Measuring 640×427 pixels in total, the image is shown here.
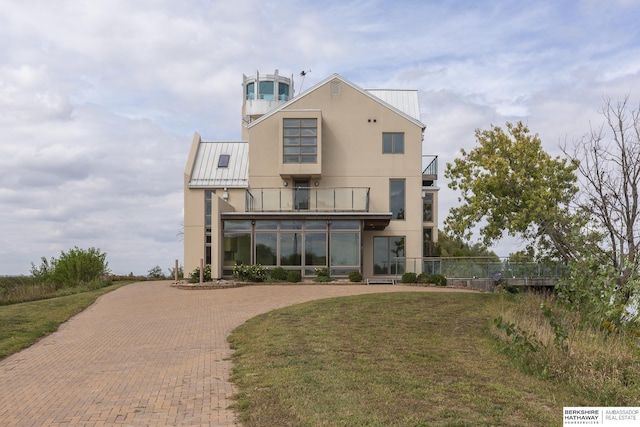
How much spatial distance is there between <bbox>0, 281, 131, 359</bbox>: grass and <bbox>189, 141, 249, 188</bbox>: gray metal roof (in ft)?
37.6

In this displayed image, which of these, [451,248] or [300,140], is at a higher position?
[300,140]

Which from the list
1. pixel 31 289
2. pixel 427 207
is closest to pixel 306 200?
pixel 427 207

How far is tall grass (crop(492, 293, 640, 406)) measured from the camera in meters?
8.69

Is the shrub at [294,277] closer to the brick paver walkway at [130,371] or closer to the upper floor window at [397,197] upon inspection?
the upper floor window at [397,197]

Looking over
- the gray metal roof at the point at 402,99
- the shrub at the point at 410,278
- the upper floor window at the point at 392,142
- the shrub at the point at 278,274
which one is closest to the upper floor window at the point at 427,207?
the upper floor window at the point at 392,142

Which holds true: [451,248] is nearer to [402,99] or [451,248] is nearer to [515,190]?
[402,99]

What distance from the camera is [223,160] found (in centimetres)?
3650

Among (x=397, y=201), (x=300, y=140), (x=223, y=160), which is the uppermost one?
(x=300, y=140)

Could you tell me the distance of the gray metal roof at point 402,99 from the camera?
3753 cm

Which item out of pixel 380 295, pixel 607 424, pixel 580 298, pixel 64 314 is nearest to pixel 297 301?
pixel 380 295

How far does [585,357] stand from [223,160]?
29.1m

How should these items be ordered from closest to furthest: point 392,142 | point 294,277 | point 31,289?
point 31,289
point 294,277
point 392,142

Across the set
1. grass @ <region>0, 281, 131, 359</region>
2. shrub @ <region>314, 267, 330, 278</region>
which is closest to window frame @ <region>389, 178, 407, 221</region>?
shrub @ <region>314, 267, 330, 278</region>

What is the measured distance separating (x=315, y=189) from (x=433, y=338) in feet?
61.9
